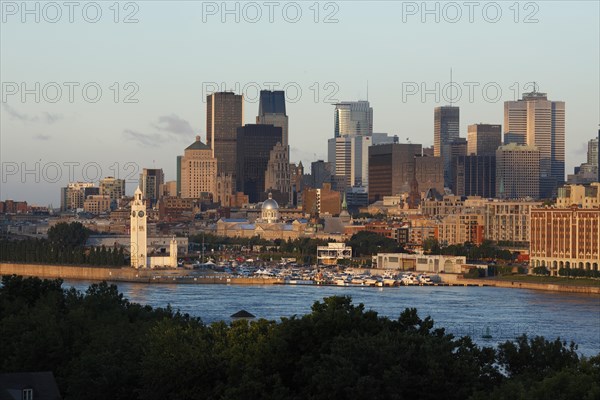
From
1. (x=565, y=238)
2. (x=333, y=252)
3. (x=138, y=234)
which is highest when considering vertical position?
(x=138, y=234)

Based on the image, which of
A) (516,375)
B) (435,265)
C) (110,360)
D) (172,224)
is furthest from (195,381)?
(172,224)

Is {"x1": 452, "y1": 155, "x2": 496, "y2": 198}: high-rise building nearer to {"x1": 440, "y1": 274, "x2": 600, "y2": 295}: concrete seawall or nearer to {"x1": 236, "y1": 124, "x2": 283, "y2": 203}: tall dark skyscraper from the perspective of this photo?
{"x1": 236, "y1": 124, "x2": 283, "y2": 203}: tall dark skyscraper

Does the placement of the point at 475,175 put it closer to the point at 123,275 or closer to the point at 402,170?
the point at 402,170

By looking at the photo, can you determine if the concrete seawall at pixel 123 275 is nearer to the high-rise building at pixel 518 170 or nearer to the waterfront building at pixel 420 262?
the waterfront building at pixel 420 262

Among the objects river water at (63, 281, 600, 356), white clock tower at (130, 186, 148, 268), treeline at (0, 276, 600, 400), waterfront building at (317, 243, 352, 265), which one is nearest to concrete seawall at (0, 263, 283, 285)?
white clock tower at (130, 186, 148, 268)

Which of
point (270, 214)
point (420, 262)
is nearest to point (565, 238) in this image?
point (420, 262)

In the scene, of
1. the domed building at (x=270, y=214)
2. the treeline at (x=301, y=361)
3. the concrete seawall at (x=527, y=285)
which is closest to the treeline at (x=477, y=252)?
the concrete seawall at (x=527, y=285)

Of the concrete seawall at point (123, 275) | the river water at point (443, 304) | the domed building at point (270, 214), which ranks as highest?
the domed building at point (270, 214)
